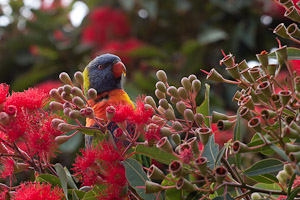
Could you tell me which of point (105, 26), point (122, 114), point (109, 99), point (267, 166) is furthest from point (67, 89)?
point (105, 26)

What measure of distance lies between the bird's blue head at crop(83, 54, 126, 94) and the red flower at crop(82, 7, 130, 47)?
54.1 inches

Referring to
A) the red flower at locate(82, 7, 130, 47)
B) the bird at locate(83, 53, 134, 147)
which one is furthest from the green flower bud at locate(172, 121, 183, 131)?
the red flower at locate(82, 7, 130, 47)

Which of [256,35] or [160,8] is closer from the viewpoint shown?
[256,35]

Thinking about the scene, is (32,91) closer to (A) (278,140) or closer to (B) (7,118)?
(B) (7,118)

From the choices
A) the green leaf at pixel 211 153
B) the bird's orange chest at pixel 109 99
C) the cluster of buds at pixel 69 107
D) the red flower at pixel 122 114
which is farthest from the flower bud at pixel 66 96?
the bird's orange chest at pixel 109 99

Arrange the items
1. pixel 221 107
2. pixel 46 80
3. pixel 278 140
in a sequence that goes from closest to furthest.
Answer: pixel 278 140
pixel 221 107
pixel 46 80

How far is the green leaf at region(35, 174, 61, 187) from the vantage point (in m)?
0.94

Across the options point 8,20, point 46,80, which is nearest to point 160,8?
point 46,80

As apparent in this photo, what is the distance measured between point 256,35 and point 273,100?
253 cm

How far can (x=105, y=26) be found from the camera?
3.36m

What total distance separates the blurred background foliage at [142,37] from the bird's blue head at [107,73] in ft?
2.53

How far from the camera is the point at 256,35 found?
320 centimetres

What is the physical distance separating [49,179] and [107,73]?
1.03 meters

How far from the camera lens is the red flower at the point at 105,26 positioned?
3324 mm
